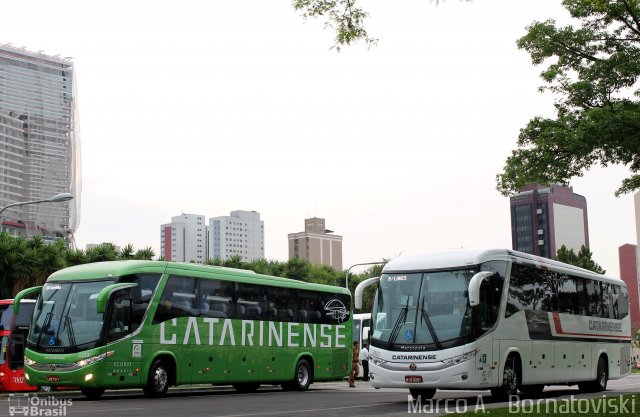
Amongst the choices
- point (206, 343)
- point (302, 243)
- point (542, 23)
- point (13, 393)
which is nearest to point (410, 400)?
point (206, 343)

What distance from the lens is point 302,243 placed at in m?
157

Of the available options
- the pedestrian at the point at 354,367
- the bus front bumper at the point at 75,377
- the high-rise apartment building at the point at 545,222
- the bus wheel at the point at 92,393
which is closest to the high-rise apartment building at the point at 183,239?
the high-rise apartment building at the point at 545,222

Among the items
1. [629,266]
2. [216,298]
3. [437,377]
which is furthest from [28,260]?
[629,266]

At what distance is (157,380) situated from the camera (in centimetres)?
2125

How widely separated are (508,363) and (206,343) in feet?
25.8

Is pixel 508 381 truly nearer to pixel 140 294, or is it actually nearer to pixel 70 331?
pixel 140 294

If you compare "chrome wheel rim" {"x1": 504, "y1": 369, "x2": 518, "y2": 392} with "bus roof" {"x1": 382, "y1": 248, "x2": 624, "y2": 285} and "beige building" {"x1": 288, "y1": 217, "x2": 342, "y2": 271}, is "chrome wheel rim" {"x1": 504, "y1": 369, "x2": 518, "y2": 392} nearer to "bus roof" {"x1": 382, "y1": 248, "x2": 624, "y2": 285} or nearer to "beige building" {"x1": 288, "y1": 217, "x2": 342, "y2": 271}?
"bus roof" {"x1": 382, "y1": 248, "x2": 624, "y2": 285}

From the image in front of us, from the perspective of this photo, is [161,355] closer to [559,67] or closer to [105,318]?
[105,318]

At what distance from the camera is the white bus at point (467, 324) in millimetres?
17734

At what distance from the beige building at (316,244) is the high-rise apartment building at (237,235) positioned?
610 inches

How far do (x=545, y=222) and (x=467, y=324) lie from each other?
15996 cm

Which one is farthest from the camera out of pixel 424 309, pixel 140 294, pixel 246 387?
pixel 246 387

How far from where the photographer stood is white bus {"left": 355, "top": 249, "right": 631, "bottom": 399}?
58.2 feet

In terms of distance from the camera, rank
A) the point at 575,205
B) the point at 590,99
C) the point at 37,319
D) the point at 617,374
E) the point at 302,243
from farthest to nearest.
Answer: the point at 575,205
the point at 302,243
the point at 617,374
the point at 590,99
the point at 37,319
